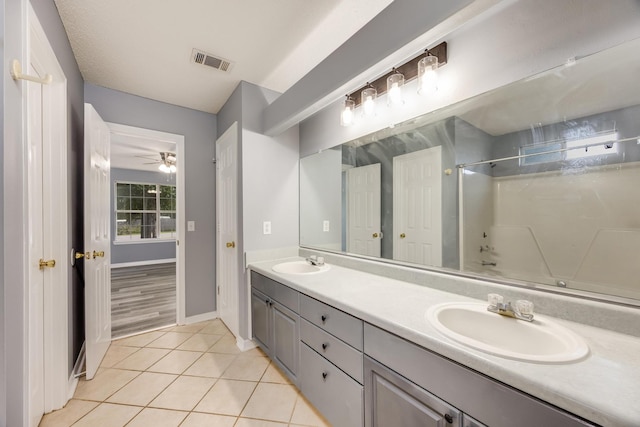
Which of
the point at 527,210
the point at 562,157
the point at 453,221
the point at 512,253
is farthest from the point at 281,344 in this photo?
the point at 562,157

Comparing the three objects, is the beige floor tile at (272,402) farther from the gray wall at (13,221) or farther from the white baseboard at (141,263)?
the white baseboard at (141,263)

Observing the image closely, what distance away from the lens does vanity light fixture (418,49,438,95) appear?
1.39 m

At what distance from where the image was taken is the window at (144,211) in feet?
20.0

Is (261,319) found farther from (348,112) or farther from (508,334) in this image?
(348,112)

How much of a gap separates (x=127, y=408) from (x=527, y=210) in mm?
2647

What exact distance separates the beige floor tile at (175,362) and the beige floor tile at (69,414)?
0.43 metres

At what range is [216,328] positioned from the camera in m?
2.80

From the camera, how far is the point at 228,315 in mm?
2758

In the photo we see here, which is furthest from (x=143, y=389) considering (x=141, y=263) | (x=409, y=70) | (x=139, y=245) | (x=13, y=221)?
(x=139, y=245)

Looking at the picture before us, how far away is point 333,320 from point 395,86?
1459 millimetres

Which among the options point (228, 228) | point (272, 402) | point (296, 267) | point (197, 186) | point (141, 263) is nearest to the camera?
point (272, 402)

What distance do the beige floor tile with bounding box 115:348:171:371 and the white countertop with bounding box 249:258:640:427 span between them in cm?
186

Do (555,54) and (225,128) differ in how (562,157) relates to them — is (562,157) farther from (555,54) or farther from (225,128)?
(225,128)

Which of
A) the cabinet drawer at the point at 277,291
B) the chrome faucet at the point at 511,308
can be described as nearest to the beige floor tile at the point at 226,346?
the cabinet drawer at the point at 277,291
